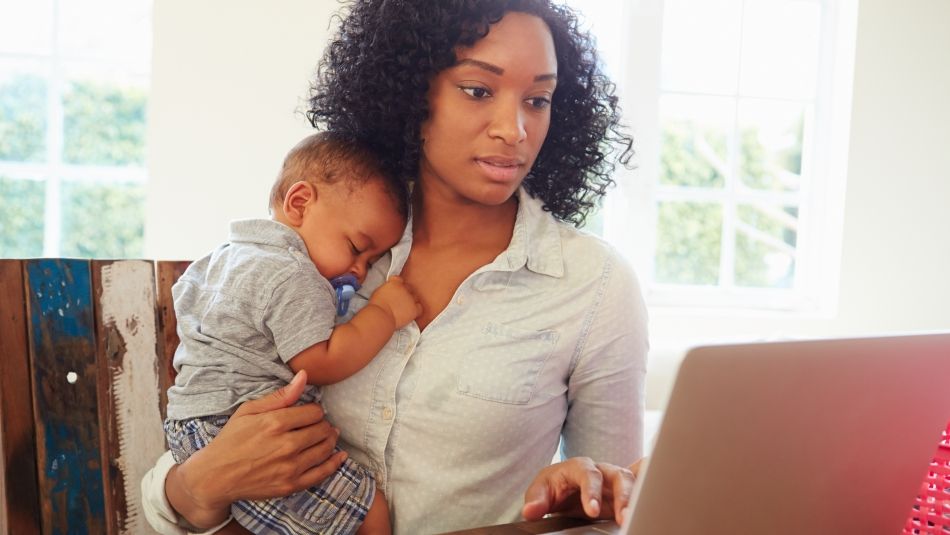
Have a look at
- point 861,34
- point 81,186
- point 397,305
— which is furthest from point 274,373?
point 861,34

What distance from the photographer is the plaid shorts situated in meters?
1.44

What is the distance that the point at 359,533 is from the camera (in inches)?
58.7

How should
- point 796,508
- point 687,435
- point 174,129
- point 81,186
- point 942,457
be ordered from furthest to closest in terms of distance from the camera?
point 81,186 → point 174,129 → point 942,457 → point 796,508 → point 687,435

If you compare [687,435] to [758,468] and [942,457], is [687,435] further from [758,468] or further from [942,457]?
[942,457]

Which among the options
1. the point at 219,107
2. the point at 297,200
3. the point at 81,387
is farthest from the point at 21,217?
the point at 297,200

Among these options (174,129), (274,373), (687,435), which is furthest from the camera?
(174,129)

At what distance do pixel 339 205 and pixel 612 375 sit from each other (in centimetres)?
55

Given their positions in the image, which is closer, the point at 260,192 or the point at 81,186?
the point at 260,192

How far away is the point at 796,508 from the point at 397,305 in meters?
0.77

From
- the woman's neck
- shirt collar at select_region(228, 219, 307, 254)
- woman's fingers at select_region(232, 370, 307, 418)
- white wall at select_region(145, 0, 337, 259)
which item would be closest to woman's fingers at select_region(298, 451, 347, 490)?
woman's fingers at select_region(232, 370, 307, 418)

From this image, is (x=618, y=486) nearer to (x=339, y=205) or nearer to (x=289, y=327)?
(x=289, y=327)

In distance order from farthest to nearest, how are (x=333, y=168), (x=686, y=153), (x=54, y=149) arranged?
1. (x=686, y=153)
2. (x=54, y=149)
3. (x=333, y=168)

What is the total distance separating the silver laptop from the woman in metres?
0.63

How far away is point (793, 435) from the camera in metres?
0.85
